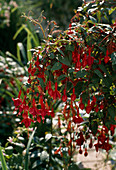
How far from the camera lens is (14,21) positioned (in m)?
3.29

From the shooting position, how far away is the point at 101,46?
1.04 metres

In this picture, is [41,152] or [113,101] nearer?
[113,101]

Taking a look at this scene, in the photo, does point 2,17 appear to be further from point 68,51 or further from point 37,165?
point 68,51

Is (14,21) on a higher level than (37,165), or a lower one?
higher

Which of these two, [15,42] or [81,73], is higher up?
[15,42]

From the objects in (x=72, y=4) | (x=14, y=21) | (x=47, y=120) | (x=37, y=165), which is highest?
(x=72, y=4)

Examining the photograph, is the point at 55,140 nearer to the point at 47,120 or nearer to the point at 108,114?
the point at 47,120

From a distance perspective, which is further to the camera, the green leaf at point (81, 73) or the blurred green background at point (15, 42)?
the blurred green background at point (15, 42)

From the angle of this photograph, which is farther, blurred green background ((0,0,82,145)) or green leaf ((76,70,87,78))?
blurred green background ((0,0,82,145))

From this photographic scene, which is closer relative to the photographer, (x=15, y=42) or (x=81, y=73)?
(x=81, y=73)

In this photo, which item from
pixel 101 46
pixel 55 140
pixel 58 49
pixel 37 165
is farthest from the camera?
pixel 55 140

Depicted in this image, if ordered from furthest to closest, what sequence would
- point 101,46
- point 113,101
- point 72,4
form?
point 72,4
point 113,101
point 101,46

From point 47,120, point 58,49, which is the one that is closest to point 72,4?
point 47,120

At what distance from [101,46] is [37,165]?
0.84 m
